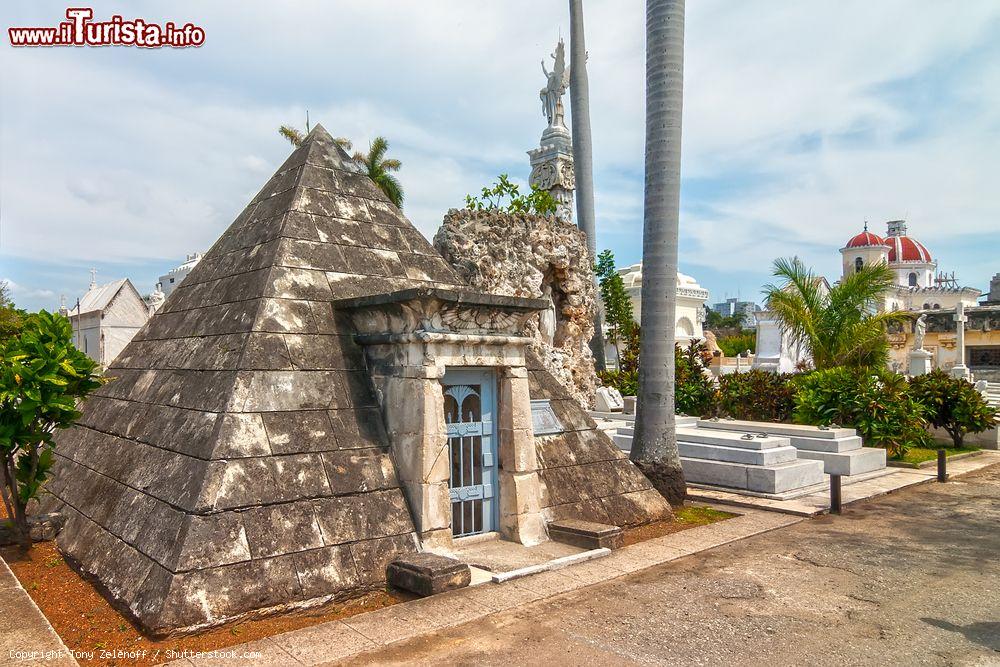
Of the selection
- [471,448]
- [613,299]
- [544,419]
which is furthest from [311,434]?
[613,299]

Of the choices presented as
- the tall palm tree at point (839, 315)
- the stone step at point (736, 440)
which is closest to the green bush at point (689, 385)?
the tall palm tree at point (839, 315)

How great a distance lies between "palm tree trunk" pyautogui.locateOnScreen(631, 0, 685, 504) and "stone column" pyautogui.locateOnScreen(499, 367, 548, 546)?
2672 millimetres

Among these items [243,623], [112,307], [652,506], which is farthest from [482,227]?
[112,307]

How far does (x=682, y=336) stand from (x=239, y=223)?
108 feet

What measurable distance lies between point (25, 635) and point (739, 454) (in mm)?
9871

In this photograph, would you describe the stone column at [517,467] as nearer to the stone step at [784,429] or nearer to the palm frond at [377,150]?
the stone step at [784,429]

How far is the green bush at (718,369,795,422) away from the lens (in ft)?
58.8

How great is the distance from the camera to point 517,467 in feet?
23.6

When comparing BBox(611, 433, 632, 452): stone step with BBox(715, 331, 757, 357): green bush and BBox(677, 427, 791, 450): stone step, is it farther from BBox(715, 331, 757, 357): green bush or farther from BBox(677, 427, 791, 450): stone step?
BBox(715, 331, 757, 357): green bush

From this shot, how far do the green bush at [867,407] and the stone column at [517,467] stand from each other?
389 inches

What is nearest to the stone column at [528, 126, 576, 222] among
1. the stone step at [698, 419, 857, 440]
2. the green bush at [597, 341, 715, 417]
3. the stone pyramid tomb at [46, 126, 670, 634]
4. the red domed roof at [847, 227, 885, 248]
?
the green bush at [597, 341, 715, 417]

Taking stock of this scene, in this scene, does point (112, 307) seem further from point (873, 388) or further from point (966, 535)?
point (966, 535)

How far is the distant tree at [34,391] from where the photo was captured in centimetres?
634

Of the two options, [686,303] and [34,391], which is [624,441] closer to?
[34,391]
